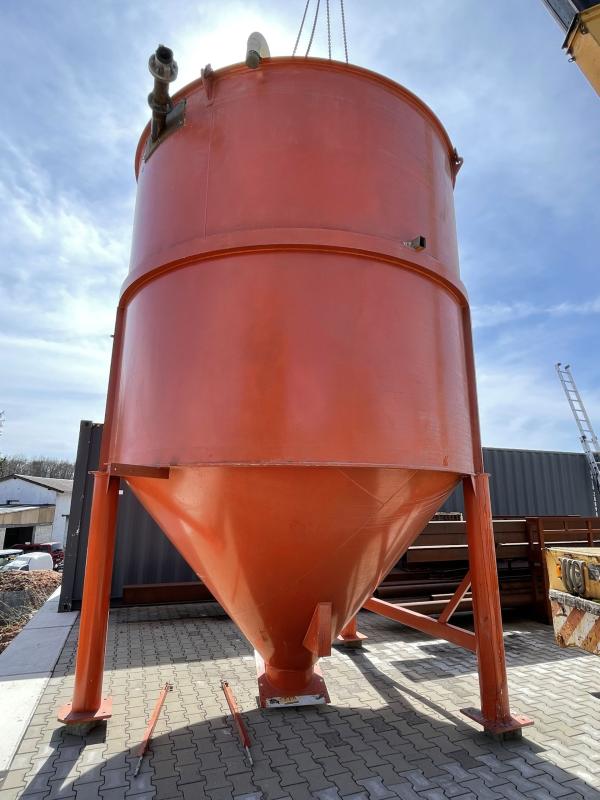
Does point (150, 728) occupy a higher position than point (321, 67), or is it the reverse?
point (321, 67)

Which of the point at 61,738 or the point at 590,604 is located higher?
the point at 590,604

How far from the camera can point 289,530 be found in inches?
120

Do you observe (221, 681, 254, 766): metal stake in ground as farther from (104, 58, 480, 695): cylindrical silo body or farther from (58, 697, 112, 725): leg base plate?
(58, 697, 112, 725): leg base plate

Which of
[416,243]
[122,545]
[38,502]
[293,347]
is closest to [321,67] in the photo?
[416,243]

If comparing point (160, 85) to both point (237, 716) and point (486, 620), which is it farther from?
point (237, 716)

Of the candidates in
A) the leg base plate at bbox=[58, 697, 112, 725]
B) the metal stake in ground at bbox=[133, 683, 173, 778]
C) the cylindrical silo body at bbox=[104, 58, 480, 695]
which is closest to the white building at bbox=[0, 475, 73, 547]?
the metal stake in ground at bbox=[133, 683, 173, 778]

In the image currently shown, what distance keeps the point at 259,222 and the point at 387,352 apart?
1.24 meters

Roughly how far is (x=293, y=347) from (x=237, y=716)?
3.17m

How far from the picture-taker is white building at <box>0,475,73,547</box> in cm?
2867

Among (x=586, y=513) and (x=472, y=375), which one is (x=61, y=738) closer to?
(x=472, y=375)

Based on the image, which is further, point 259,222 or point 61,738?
→ point 61,738

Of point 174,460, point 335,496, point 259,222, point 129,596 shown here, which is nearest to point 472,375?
point 335,496

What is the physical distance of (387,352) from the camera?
3.15 meters

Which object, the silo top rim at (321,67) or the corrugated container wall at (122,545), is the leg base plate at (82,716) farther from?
the silo top rim at (321,67)
